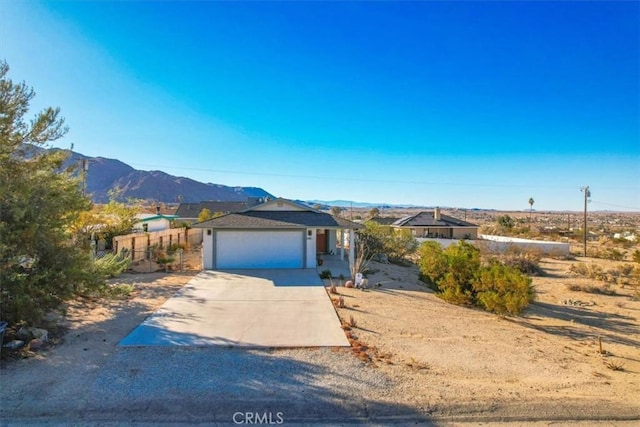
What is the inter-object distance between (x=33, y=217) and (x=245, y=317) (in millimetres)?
5480

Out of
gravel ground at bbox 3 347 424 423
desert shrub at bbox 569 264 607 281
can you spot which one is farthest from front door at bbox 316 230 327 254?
gravel ground at bbox 3 347 424 423

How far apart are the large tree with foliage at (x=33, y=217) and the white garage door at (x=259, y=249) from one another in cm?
933

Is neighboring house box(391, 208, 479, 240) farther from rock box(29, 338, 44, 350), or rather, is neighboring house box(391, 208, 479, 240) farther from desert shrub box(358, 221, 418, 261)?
rock box(29, 338, 44, 350)

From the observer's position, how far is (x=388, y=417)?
5.36 m

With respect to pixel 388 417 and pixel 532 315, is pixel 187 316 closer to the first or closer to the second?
pixel 388 417

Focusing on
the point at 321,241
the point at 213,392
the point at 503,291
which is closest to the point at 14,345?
the point at 213,392

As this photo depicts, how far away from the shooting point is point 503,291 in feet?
40.7

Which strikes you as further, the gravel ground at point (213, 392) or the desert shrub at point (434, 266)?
the desert shrub at point (434, 266)

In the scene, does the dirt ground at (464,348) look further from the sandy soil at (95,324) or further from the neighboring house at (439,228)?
the neighboring house at (439,228)

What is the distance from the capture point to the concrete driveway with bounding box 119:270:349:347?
8.40m

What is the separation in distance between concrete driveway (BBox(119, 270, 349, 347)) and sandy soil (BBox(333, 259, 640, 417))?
102cm

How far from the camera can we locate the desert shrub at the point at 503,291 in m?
11.9

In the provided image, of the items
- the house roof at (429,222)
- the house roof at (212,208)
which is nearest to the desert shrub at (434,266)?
the house roof at (429,222)

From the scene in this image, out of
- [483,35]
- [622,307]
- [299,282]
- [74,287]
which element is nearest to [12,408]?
[74,287]
